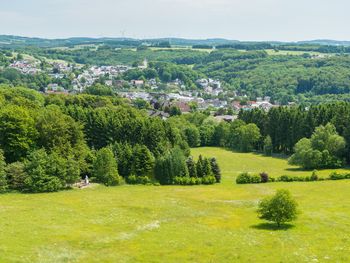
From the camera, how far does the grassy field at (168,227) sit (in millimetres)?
38000

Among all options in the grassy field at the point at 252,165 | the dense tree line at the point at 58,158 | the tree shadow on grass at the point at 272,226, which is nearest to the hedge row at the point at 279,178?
the grassy field at the point at 252,165

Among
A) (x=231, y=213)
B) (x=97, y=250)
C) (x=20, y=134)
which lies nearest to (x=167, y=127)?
(x=20, y=134)

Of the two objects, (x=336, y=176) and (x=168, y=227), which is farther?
(x=336, y=176)

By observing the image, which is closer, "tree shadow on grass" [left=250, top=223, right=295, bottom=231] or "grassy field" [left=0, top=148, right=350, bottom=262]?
"grassy field" [left=0, top=148, right=350, bottom=262]

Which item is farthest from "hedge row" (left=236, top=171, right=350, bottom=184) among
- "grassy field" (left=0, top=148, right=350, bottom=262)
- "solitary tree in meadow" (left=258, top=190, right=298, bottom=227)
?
"solitary tree in meadow" (left=258, top=190, right=298, bottom=227)

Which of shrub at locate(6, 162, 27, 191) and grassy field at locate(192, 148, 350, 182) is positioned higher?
shrub at locate(6, 162, 27, 191)

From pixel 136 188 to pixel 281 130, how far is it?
52390mm

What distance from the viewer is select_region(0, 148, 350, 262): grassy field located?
38.0 meters

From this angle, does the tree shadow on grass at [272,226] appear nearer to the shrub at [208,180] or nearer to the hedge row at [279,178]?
the shrub at [208,180]

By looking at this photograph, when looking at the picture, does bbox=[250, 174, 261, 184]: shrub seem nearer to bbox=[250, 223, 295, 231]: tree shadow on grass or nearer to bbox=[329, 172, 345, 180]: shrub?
bbox=[329, 172, 345, 180]: shrub

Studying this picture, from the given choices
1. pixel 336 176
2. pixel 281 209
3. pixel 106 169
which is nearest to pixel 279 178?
pixel 336 176

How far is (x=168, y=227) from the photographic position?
154 ft

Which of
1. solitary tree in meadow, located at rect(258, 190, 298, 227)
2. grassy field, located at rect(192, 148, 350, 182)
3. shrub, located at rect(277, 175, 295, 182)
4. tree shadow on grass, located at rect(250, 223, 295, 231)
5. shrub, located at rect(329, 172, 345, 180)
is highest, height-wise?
solitary tree in meadow, located at rect(258, 190, 298, 227)

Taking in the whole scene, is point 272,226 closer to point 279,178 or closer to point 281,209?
point 281,209
